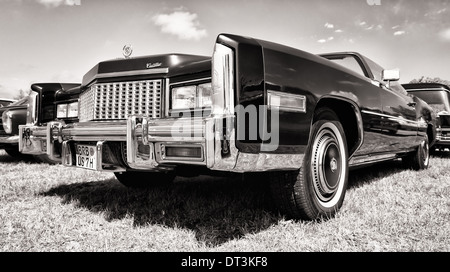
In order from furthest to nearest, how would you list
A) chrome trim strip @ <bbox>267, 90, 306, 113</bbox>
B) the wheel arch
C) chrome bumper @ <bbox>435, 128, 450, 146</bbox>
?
chrome bumper @ <bbox>435, 128, 450, 146</bbox> < the wheel arch < chrome trim strip @ <bbox>267, 90, 306, 113</bbox>

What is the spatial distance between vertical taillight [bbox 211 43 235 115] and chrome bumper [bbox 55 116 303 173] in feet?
0.21

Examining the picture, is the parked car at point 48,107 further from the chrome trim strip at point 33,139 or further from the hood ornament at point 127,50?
the hood ornament at point 127,50

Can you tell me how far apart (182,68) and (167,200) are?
4.04ft

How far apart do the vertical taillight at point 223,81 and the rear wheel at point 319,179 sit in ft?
2.17

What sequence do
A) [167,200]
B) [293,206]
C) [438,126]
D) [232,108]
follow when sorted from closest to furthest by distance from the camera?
[232,108], [293,206], [167,200], [438,126]

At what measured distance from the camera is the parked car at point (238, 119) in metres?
1.80

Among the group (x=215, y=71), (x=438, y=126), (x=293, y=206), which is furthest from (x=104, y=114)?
(x=438, y=126)

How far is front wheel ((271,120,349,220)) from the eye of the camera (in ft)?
7.21

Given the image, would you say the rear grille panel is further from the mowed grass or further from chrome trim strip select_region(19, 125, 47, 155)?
the mowed grass

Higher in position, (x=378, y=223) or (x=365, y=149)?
(x=365, y=149)

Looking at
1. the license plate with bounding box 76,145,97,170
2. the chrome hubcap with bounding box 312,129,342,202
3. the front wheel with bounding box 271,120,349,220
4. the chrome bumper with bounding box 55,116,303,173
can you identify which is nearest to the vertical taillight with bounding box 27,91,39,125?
the license plate with bounding box 76,145,97,170

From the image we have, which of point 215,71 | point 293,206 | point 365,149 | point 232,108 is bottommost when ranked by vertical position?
point 293,206

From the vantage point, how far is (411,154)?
193 inches
